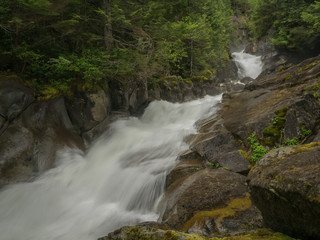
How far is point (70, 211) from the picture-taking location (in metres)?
6.65

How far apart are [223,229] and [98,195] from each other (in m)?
4.96

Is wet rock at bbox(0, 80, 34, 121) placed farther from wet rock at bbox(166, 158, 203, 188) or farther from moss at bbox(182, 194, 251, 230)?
moss at bbox(182, 194, 251, 230)

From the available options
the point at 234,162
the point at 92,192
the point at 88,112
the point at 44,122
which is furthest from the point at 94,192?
the point at 234,162

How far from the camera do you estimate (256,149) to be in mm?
6266

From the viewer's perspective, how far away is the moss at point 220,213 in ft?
13.6

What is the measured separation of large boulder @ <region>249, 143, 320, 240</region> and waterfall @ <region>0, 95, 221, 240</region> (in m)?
3.79

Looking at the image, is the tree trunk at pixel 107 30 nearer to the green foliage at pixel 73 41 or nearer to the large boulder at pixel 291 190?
the green foliage at pixel 73 41

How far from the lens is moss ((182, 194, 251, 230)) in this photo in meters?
4.16

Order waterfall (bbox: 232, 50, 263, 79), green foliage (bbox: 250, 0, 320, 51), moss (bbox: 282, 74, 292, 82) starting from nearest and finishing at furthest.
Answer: moss (bbox: 282, 74, 292, 82)
green foliage (bbox: 250, 0, 320, 51)
waterfall (bbox: 232, 50, 263, 79)

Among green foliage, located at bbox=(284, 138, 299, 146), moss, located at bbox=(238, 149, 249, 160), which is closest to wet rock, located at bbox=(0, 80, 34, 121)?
moss, located at bbox=(238, 149, 249, 160)

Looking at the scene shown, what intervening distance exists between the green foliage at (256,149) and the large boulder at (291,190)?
9.87 ft

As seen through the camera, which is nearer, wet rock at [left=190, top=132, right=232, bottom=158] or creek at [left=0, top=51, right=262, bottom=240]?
creek at [left=0, top=51, right=262, bottom=240]

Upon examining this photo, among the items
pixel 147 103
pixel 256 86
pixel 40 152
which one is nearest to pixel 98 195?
pixel 40 152

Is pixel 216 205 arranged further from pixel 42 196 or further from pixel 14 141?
pixel 14 141
